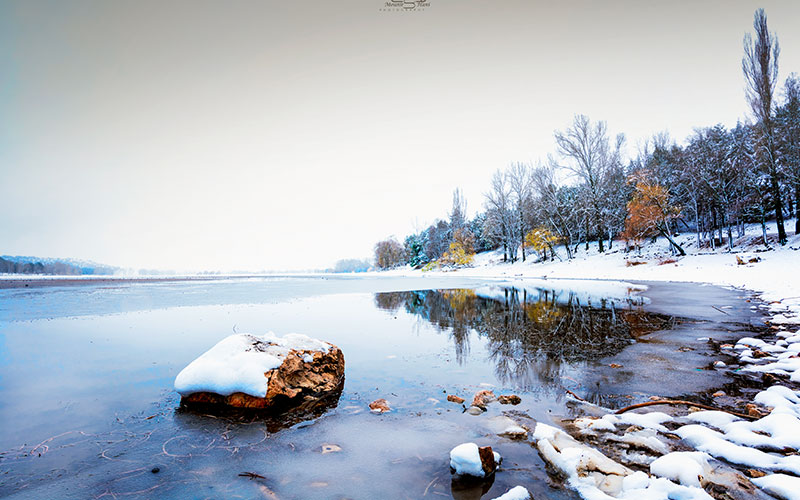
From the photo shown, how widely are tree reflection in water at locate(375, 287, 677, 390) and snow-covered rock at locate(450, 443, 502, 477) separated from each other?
7.02 ft

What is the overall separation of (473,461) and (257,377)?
283 cm

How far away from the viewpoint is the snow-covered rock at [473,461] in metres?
2.52

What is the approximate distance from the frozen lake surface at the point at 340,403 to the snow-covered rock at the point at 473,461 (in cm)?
10

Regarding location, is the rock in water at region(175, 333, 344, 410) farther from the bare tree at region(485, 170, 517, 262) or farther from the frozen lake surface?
the bare tree at region(485, 170, 517, 262)

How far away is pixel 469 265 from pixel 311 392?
2032 inches

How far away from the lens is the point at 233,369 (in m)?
4.17

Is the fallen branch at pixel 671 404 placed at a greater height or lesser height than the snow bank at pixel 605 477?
lesser

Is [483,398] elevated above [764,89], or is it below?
below

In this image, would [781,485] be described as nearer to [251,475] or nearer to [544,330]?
[251,475]

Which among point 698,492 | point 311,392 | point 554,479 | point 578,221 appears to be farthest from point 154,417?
point 578,221

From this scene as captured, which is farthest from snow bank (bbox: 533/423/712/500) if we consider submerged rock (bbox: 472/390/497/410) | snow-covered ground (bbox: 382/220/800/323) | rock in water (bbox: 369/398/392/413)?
snow-covered ground (bbox: 382/220/800/323)

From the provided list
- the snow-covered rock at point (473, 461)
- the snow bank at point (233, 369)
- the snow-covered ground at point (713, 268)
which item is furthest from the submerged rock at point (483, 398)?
the snow-covered ground at point (713, 268)

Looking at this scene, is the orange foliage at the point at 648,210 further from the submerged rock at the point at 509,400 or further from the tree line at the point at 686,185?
the submerged rock at the point at 509,400

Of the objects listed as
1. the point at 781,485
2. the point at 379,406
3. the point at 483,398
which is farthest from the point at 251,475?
the point at 781,485
